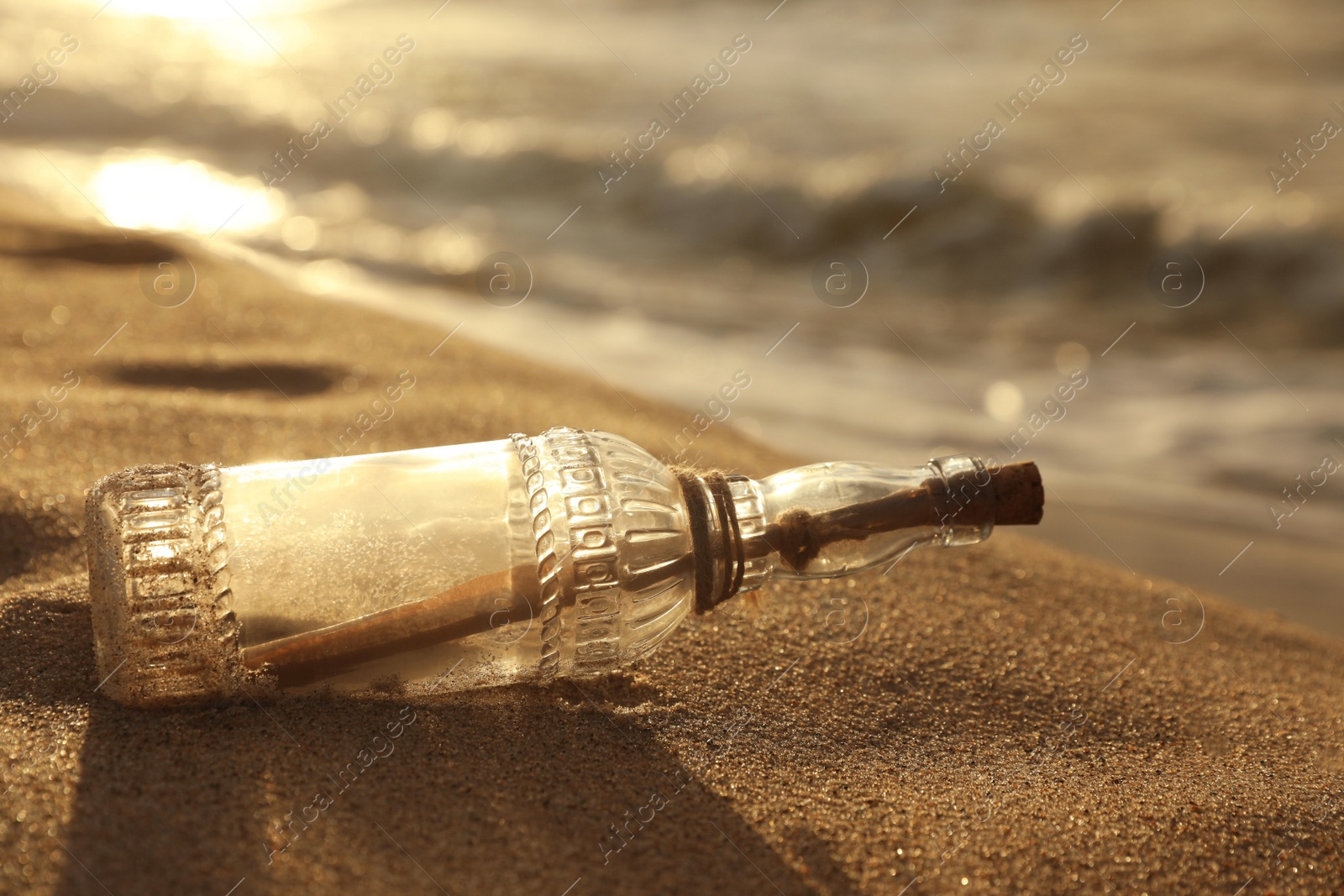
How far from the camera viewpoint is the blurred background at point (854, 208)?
3.94 metres

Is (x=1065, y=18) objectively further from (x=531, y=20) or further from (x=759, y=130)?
(x=531, y=20)

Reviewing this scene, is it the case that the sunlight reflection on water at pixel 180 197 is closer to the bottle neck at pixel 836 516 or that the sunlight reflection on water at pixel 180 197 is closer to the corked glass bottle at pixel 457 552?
the corked glass bottle at pixel 457 552

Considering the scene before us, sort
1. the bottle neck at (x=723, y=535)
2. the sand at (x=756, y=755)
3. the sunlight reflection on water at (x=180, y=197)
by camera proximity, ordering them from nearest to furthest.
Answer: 1. the sand at (x=756, y=755)
2. the bottle neck at (x=723, y=535)
3. the sunlight reflection on water at (x=180, y=197)

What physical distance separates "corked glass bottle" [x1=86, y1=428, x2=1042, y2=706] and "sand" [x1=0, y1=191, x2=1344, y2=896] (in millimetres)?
116

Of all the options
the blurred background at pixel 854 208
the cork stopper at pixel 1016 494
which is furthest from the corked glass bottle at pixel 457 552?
the blurred background at pixel 854 208

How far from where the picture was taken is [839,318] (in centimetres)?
540

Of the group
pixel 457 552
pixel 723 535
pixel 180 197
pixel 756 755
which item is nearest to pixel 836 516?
pixel 723 535

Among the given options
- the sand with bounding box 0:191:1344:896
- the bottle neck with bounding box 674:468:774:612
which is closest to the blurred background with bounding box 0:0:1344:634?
the sand with bounding box 0:191:1344:896

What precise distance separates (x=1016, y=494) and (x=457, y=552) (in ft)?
2.57

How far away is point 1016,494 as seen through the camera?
149 cm

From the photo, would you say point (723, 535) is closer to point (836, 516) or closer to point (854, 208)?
point (836, 516)

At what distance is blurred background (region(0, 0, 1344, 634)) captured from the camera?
3.94 metres

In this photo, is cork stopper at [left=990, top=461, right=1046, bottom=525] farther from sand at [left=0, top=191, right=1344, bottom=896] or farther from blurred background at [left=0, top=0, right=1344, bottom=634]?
blurred background at [left=0, top=0, right=1344, bottom=634]

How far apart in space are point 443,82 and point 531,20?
2924mm
